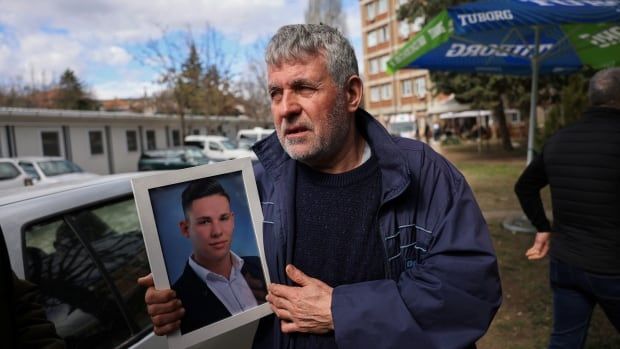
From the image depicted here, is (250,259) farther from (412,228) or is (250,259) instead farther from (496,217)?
(496,217)

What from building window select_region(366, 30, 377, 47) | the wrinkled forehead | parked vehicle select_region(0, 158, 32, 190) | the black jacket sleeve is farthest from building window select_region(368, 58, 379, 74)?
the wrinkled forehead

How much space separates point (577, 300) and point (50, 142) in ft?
81.5

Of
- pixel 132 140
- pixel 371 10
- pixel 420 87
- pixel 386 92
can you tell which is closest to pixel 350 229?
pixel 132 140

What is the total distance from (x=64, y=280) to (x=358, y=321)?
1.43 m

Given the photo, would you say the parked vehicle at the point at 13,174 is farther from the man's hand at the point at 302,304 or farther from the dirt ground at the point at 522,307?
the man's hand at the point at 302,304

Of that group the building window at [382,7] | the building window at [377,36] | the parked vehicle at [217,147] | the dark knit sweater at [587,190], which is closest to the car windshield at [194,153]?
the parked vehicle at [217,147]

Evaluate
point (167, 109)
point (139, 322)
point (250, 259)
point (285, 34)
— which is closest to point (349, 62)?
point (285, 34)

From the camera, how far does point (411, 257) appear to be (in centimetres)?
157

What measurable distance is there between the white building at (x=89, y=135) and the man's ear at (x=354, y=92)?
2162 centimetres

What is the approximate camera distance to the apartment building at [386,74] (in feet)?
166

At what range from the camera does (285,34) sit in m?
1.57

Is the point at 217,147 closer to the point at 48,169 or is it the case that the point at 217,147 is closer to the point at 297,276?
the point at 48,169

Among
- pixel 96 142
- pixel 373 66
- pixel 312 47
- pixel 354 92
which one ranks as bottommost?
pixel 354 92

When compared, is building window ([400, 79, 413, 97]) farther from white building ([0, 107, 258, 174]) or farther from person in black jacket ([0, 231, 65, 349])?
person in black jacket ([0, 231, 65, 349])
